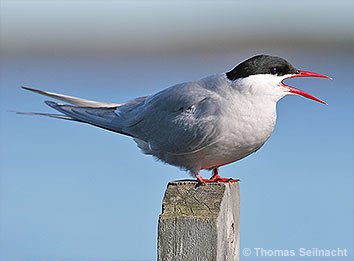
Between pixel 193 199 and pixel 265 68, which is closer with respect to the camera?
pixel 193 199

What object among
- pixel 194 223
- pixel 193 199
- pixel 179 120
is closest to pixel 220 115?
pixel 179 120

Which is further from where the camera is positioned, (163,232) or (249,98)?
(249,98)

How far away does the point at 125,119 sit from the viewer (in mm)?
3729

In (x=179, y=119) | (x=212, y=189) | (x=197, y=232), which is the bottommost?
(x=197, y=232)

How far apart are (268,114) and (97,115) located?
1.36 m

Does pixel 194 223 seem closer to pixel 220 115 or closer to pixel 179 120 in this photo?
pixel 220 115

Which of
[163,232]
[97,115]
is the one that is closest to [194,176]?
[97,115]

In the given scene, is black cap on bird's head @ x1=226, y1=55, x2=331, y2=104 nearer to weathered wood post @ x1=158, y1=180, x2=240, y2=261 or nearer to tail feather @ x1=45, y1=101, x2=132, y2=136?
tail feather @ x1=45, y1=101, x2=132, y2=136

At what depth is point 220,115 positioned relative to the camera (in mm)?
3064

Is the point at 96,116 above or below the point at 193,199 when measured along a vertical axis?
above

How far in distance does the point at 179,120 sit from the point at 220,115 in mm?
320

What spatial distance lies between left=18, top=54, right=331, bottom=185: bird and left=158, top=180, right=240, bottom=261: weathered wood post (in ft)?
2.59

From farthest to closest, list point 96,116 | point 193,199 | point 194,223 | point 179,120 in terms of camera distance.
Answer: point 96,116
point 179,120
point 193,199
point 194,223

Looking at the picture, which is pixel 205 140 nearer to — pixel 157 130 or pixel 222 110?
pixel 222 110
